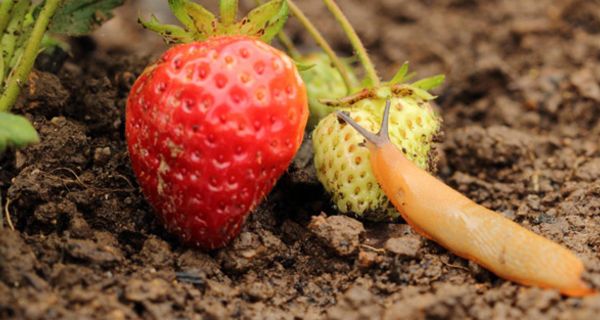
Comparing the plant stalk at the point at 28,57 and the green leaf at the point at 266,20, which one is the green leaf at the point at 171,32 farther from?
the plant stalk at the point at 28,57

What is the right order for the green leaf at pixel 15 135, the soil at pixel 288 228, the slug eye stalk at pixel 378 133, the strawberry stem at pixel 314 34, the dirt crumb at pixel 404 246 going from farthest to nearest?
the strawberry stem at pixel 314 34
the slug eye stalk at pixel 378 133
the dirt crumb at pixel 404 246
the soil at pixel 288 228
the green leaf at pixel 15 135

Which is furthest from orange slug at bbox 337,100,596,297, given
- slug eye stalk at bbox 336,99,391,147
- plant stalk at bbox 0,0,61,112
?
plant stalk at bbox 0,0,61,112

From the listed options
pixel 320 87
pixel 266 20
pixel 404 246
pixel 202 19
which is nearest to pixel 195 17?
pixel 202 19

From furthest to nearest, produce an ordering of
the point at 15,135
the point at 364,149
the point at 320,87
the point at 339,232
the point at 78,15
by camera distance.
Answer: the point at 320,87, the point at 78,15, the point at 364,149, the point at 339,232, the point at 15,135

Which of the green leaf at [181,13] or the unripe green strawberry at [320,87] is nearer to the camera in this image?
the green leaf at [181,13]

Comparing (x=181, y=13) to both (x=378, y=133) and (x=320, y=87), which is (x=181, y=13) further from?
(x=320, y=87)

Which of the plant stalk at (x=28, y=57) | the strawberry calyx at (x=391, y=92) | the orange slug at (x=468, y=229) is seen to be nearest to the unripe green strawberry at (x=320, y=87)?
the strawberry calyx at (x=391, y=92)
